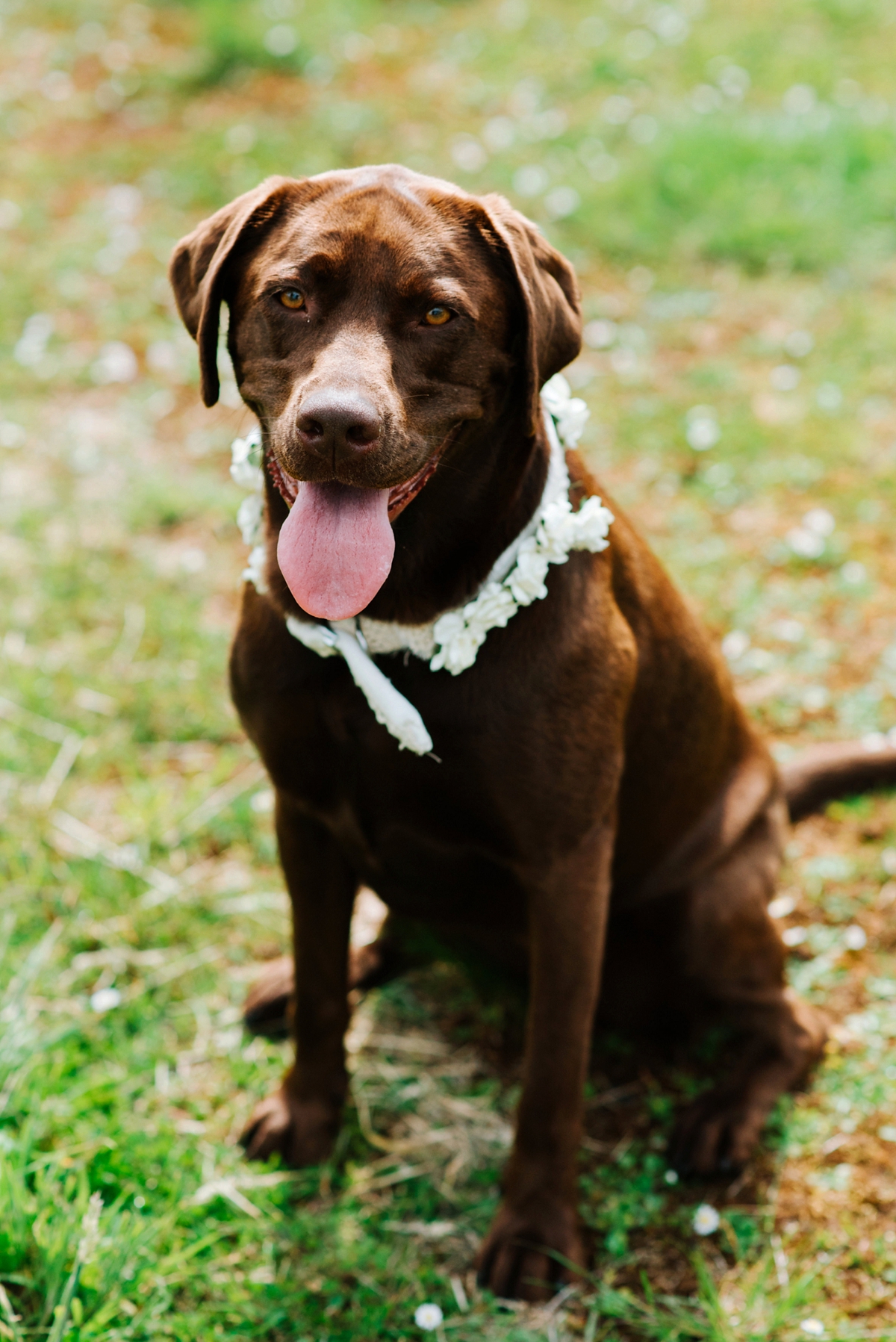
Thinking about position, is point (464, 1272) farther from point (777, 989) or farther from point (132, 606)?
point (132, 606)

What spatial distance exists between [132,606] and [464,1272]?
7.73 ft

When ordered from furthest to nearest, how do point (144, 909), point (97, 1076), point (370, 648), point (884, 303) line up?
point (884, 303)
point (144, 909)
point (97, 1076)
point (370, 648)

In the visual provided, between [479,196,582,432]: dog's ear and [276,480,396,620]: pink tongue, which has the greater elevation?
[479,196,582,432]: dog's ear

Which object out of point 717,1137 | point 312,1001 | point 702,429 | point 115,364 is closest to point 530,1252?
point 717,1137

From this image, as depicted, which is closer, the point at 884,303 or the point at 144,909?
the point at 144,909

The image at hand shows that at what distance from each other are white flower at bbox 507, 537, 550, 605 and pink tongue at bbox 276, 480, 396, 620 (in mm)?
237

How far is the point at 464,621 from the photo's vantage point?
6.68 feet

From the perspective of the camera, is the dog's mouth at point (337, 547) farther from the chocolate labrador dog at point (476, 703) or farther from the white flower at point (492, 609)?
the white flower at point (492, 609)

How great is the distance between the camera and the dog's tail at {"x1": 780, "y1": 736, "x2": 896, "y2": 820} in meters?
3.15

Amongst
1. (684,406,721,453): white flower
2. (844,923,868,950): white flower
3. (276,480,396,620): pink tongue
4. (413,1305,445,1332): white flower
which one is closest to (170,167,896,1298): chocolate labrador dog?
(276,480,396,620): pink tongue

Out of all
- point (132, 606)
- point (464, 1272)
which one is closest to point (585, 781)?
point (464, 1272)

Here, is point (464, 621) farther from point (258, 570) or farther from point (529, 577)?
point (258, 570)

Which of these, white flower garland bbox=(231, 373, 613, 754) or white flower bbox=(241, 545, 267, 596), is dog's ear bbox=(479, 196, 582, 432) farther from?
white flower bbox=(241, 545, 267, 596)

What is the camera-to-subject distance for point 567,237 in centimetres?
576
